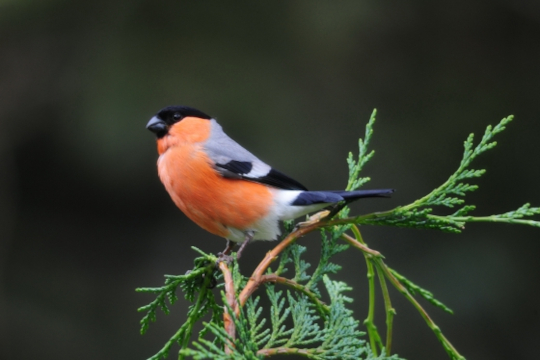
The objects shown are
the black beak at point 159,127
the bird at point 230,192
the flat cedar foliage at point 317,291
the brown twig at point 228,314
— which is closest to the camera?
the brown twig at point 228,314

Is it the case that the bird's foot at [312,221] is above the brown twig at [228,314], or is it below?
above

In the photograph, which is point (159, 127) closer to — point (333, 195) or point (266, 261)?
point (333, 195)

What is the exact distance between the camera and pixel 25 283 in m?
3.86

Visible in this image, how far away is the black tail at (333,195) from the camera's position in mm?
1374

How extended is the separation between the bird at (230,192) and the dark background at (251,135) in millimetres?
1742

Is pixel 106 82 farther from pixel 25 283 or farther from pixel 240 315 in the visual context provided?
pixel 240 315

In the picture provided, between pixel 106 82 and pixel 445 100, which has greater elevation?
pixel 445 100

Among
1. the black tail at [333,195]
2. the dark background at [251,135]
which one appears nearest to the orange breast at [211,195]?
the black tail at [333,195]

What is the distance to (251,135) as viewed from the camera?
382cm

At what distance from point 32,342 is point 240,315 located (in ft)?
10.2

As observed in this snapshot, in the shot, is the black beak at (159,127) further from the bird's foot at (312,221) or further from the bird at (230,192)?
the bird's foot at (312,221)

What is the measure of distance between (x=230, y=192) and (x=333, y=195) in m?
0.47

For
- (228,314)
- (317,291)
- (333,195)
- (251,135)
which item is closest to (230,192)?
(333,195)

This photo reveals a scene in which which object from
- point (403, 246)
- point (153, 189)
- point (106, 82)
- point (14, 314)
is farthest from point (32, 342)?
point (403, 246)
